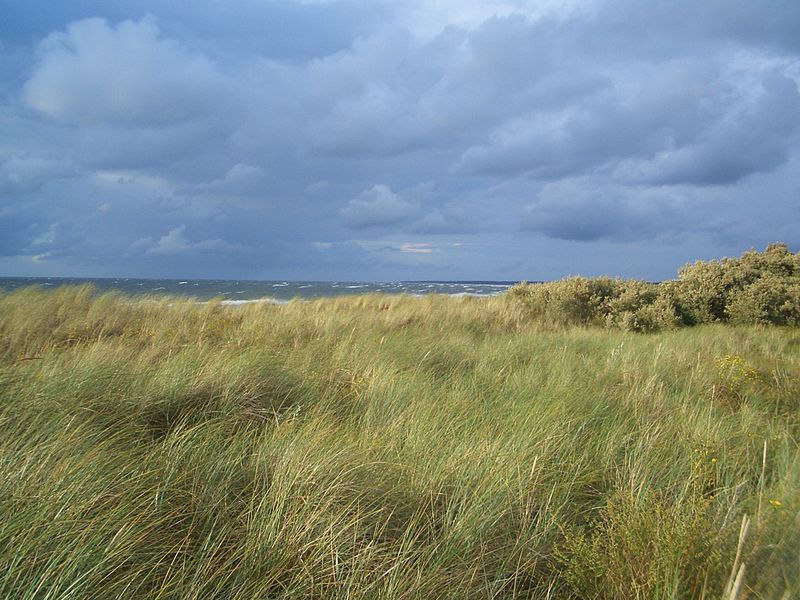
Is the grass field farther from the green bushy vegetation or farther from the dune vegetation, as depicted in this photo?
the green bushy vegetation

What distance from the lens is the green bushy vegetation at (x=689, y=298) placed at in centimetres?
1082

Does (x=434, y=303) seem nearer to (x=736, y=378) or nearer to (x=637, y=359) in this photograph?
(x=637, y=359)

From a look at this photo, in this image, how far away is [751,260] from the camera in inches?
536

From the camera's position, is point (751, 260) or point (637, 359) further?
point (751, 260)

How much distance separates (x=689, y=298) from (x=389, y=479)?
1115 centimetres

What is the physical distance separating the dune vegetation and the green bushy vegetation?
550 centimetres

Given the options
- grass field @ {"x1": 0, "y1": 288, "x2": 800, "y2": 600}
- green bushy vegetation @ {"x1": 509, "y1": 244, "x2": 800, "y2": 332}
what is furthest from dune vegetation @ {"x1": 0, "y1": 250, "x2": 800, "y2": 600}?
green bushy vegetation @ {"x1": 509, "y1": 244, "x2": 800, "y2": 332}

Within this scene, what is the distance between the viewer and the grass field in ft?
6.36

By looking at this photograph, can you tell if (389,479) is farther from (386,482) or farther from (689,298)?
(689,298)

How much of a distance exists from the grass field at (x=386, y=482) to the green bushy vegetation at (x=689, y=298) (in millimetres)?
5825

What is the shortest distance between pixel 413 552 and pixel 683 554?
1069 millimetres

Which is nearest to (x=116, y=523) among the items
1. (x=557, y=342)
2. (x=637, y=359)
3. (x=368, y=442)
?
(x=368, y=442)

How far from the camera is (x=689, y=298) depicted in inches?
457

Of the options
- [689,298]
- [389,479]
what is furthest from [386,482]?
[689,298]
